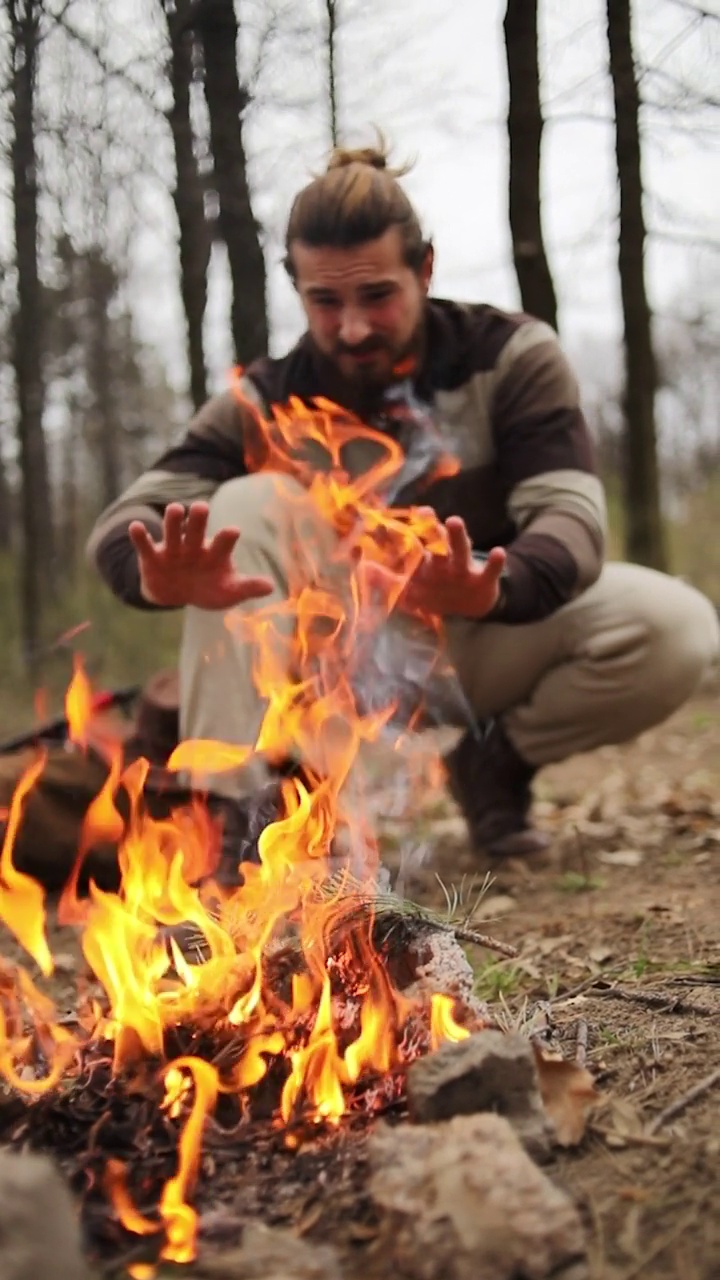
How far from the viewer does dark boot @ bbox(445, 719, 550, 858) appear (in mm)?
3715

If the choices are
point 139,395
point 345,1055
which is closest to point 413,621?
point 345,1055

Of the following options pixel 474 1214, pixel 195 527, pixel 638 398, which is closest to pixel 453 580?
pixel 195 527

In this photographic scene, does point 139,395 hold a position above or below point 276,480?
below

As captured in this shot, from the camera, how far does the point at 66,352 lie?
35.5ft

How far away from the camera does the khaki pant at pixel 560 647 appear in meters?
3.33

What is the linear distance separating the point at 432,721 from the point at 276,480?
861mm

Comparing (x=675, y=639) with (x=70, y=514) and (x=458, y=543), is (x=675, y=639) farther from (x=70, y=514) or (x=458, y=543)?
(x=70, y=514)

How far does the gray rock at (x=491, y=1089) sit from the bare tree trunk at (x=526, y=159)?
4.04m

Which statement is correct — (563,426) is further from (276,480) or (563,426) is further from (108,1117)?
(108,1117)

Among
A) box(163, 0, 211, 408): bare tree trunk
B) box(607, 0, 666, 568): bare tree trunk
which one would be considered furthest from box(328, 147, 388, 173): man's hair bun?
box(607, 0, 666, 568): bare tree trunk

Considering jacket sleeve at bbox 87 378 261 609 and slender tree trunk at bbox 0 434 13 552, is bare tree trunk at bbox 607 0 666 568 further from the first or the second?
slender tree trunk at bbox 0 434 13 552

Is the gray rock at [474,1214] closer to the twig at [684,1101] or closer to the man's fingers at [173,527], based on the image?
the twig at [684,1101]

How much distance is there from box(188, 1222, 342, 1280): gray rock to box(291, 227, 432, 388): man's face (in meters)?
2.33

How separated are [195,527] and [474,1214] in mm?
1701
